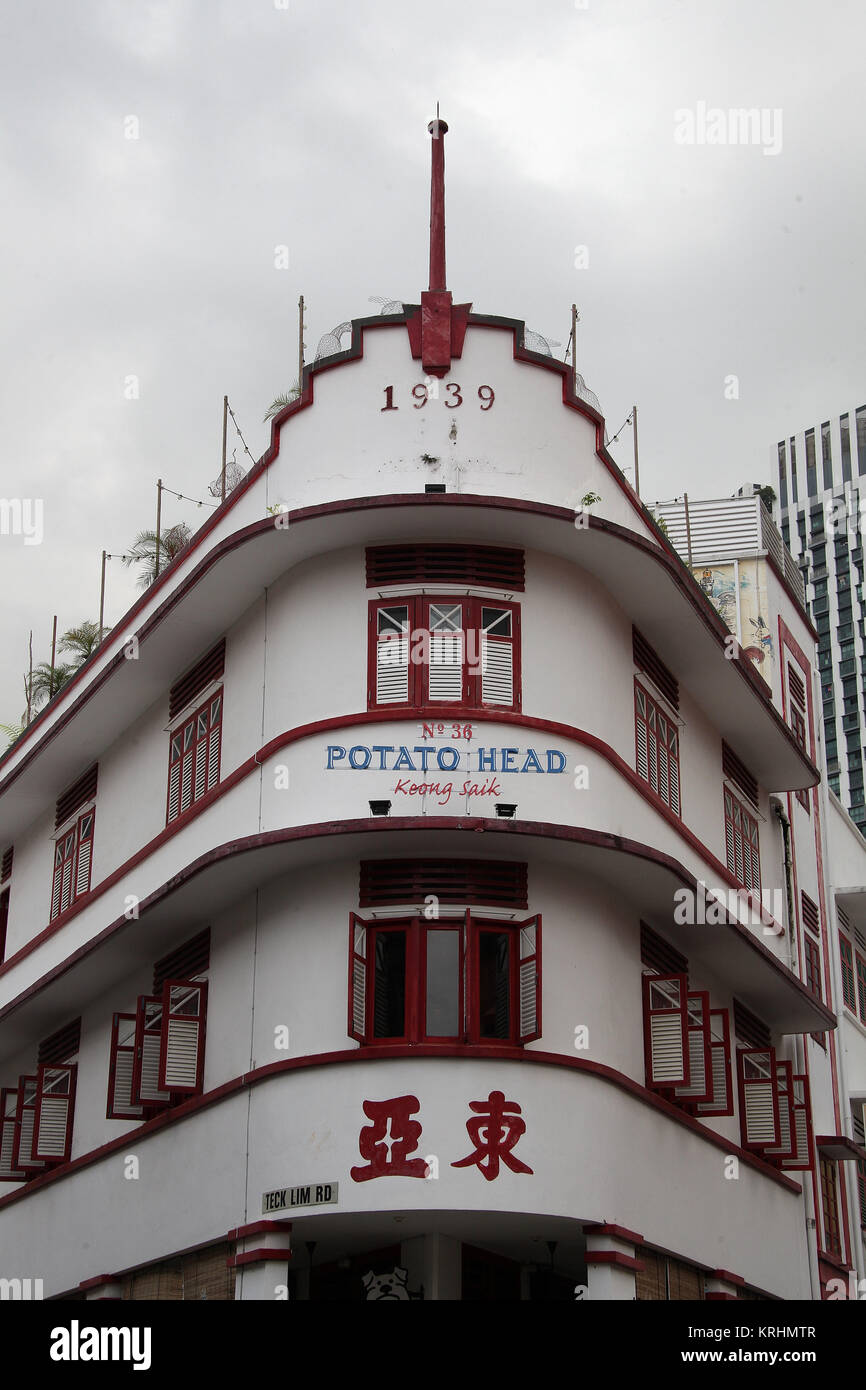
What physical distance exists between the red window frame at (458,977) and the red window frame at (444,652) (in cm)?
228

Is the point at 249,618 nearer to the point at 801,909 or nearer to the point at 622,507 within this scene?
the point at 622,507

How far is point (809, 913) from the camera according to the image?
28516 mm

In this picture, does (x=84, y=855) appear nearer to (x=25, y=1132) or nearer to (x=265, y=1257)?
(x=25, y=1132)

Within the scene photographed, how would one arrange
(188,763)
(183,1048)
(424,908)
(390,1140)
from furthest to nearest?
A: 1. (188,763)
2. (183,1048)
3. (424,908)
4. (390,1140)

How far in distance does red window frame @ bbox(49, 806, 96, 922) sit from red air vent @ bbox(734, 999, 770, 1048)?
9.12 metres

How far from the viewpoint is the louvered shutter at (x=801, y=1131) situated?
22969mm

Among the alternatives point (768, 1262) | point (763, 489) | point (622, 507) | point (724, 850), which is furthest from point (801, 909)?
point (763, 489)

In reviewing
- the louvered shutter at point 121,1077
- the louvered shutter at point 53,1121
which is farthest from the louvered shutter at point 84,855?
the louvered shutter at point 121,1077

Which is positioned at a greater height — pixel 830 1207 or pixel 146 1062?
pixel 146 1062

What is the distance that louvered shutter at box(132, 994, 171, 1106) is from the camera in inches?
782

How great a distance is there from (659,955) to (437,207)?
9274 millimetres

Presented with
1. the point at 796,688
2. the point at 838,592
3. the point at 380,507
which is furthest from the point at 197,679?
the point at 838,592

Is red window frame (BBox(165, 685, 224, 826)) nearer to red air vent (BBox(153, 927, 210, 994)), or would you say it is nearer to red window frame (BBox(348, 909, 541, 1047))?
red air vent (BBox(153, 927, 210, 994))
